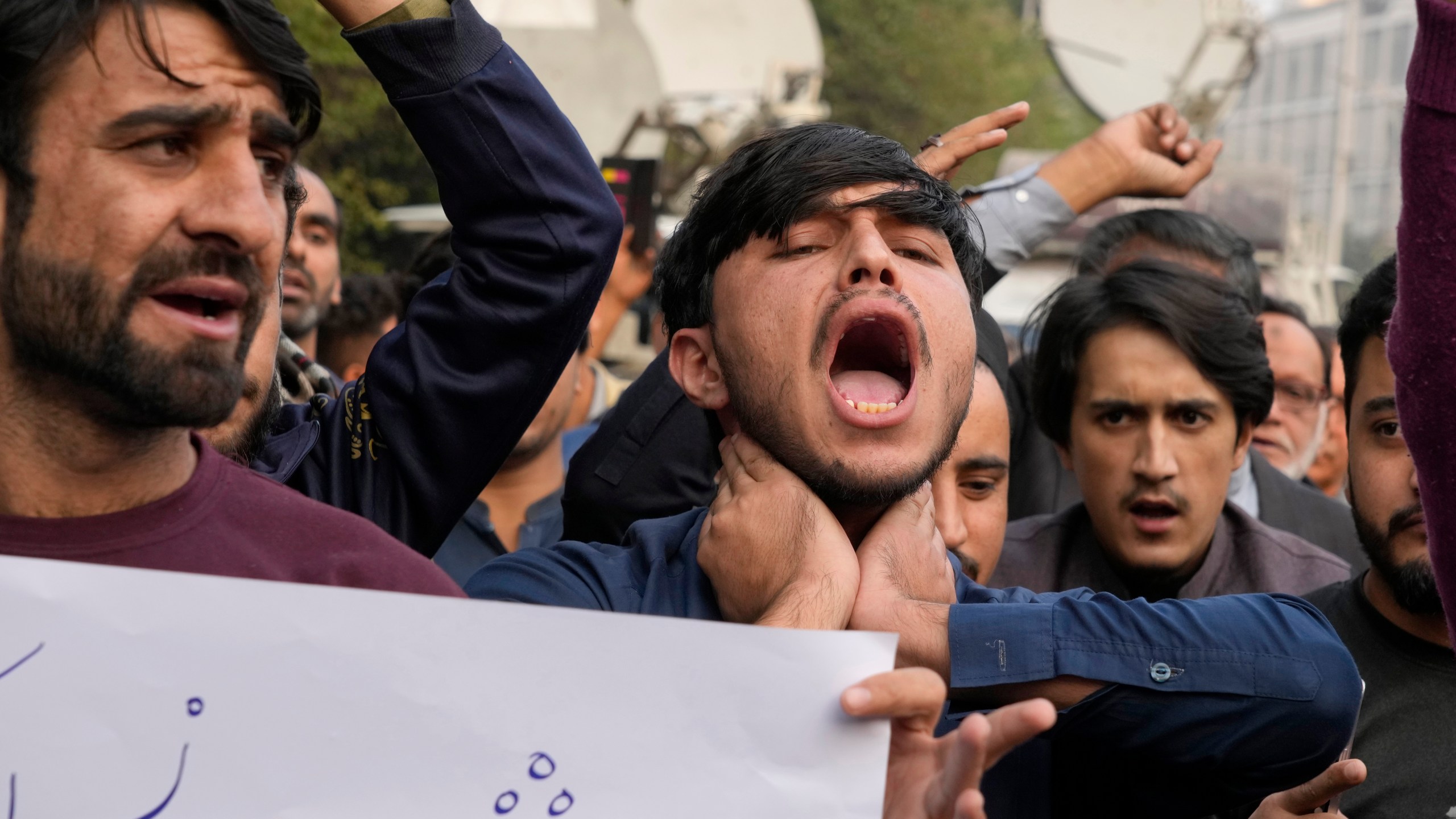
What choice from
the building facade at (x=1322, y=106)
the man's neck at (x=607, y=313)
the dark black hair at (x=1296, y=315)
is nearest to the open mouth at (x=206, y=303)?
the man's neck at (x=607, y=313)

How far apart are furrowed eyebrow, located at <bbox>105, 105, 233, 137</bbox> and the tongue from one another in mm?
1102

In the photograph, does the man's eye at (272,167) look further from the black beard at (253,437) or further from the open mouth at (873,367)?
the open mouth at (873,367)

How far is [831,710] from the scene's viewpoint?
1.55 m

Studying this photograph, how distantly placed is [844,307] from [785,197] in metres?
0.20

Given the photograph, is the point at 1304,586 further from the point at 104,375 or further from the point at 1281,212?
the point at 1281,212

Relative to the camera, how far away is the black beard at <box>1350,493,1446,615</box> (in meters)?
2.68

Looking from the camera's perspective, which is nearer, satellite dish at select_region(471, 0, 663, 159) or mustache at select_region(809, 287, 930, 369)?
mustache at select_region(809, 287, 930, 369)

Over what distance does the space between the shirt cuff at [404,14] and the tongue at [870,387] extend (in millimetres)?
843

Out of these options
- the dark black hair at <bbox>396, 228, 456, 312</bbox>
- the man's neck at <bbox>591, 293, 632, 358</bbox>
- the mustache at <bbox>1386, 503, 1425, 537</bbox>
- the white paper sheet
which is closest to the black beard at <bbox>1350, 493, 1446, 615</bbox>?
the mustache at <bbox>1386, 503, 1425, 537</bbox>

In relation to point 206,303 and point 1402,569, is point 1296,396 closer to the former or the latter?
point 1402,569

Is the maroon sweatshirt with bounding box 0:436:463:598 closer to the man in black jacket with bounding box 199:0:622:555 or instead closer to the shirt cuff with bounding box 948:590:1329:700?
the man in black jacket with bounding box 199:0:622:555

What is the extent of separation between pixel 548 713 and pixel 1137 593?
7.77 ft

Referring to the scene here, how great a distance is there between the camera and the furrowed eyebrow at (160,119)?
5.20 feet

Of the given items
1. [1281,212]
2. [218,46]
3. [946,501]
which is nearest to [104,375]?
[218,46]
